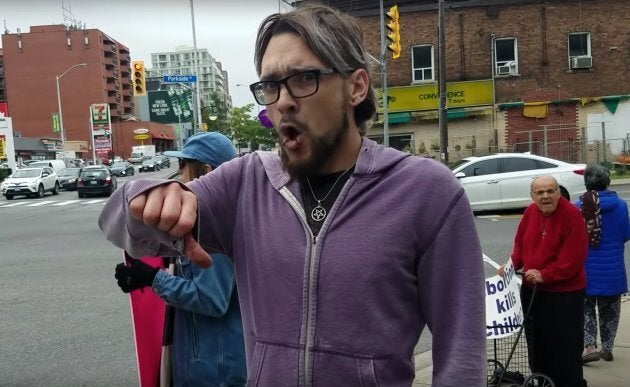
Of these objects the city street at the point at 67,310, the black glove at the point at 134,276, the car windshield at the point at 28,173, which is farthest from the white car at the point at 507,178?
the car windshield at the point at 28,173

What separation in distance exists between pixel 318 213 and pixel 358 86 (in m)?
0.37

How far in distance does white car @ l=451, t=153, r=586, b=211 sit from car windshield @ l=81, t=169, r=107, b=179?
19285 millimetres

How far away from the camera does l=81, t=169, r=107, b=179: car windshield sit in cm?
2766

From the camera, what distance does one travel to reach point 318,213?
1.50 meters

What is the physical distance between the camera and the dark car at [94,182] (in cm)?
2744

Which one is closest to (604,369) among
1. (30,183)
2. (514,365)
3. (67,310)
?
(514,365)

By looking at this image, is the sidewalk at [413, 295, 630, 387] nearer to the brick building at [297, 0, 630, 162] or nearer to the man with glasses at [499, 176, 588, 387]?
the man with glasses at [499, 176, 588, 387]

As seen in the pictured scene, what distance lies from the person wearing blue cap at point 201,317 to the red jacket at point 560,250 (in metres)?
2.48

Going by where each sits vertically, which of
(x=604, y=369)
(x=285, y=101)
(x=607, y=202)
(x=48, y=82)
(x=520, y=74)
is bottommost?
Result: (x=604, y=369)

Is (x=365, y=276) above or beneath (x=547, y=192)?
above

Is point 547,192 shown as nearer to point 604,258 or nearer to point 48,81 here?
point 604,258

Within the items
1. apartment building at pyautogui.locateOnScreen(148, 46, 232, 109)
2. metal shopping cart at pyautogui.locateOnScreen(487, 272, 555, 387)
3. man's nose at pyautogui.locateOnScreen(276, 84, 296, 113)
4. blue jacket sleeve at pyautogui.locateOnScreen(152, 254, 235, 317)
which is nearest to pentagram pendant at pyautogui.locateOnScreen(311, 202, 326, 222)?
man's nose at pyautogui.locateOnScreen(276, 84, 296, 113)

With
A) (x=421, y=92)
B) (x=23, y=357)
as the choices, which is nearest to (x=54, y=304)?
(x=23, y=357)

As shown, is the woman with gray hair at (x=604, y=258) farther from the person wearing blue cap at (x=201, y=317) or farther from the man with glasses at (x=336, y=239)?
the man with glasses at (x=336, y=239)
